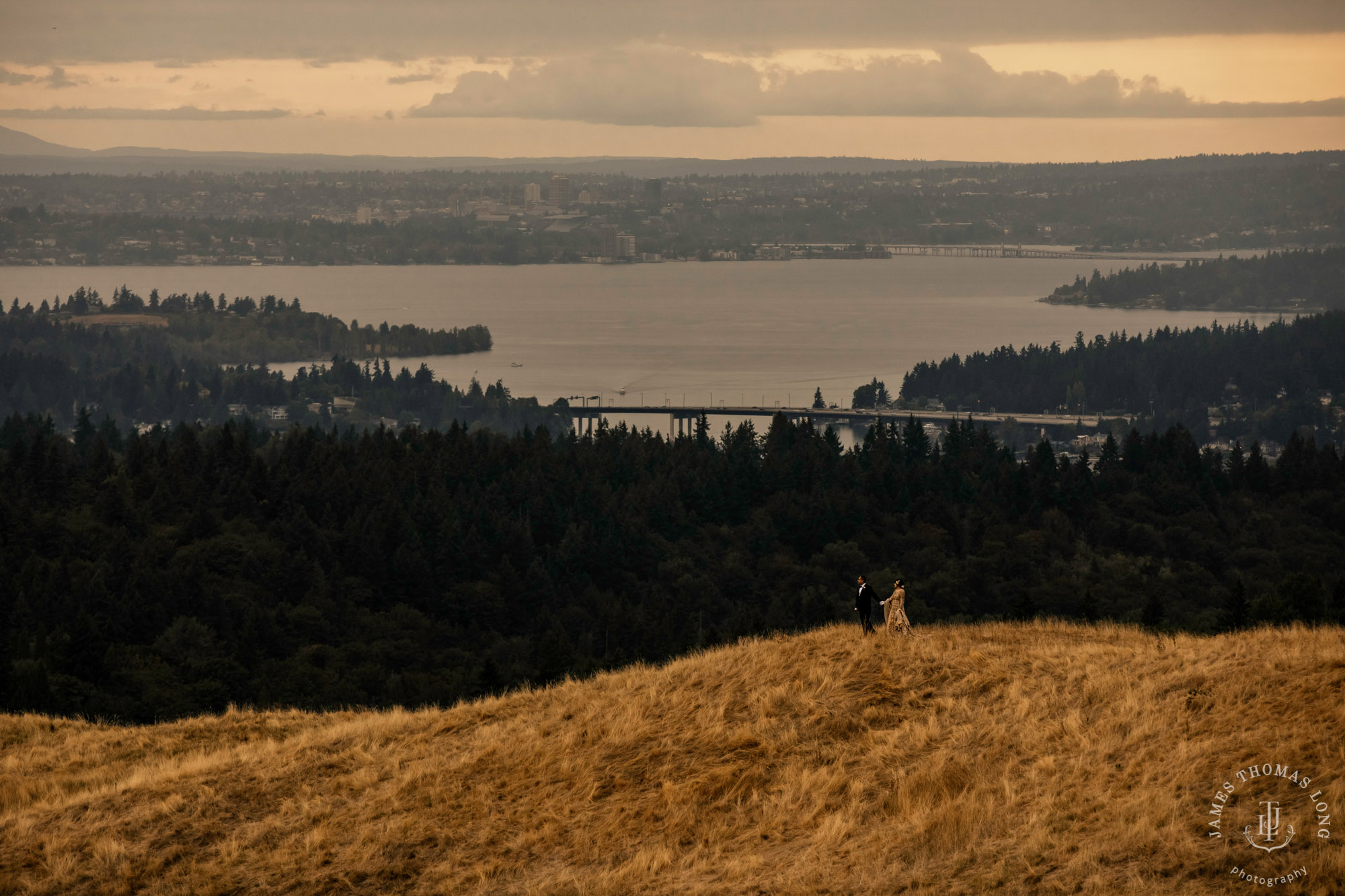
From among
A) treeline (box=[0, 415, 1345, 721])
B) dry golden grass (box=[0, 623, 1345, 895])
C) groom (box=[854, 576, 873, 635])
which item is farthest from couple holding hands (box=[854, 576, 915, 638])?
treeline (box=[0, 415, 1345, 721])

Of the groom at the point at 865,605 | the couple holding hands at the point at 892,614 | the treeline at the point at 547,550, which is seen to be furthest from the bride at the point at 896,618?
the treeline at the point at 547,550

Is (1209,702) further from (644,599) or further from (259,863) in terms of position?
(644,599)

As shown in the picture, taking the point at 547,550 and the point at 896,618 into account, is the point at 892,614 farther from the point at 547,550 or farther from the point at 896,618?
the point at 547,550

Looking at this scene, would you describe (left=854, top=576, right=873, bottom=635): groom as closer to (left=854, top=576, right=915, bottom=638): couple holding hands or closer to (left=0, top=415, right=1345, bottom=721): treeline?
(left=854, top=576, right=915, bottom=638): couple holding hands

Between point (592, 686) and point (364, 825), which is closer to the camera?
point (364, 825)

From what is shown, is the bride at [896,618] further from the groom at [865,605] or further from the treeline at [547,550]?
the treeline at [547,550]

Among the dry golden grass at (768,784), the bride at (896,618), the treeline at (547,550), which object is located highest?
the bride at (896,618)

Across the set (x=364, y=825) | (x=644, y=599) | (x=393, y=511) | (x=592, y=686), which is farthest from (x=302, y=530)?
(x=364, y=825)
